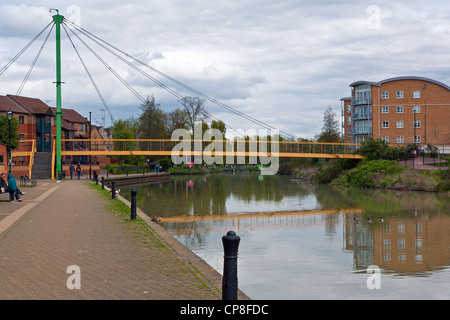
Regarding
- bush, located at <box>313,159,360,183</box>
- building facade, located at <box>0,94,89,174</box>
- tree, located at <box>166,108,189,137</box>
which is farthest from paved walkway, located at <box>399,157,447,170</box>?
tree, located at <box>166,108,189,137</box>

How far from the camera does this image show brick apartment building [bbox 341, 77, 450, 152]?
70.4 m

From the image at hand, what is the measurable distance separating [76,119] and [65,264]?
8021cm

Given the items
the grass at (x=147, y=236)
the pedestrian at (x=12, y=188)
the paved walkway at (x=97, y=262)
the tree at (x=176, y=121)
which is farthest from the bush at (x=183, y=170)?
the paved walkway at (x=97, y=262)

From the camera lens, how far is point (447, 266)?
11852 millimetres

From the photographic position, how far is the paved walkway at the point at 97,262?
7.37m

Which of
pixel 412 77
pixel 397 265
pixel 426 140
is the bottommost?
pixel 397 265

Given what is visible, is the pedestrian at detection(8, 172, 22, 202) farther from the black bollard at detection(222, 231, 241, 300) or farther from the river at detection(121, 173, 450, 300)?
the black bollard at detection(222, 231, 241, 300)

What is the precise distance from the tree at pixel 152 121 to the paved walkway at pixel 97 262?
6855 centimetres

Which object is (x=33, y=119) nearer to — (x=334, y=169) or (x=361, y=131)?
(x=334, y=169)

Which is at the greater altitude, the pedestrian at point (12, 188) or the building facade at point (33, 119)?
the building facade at point (33, 119)

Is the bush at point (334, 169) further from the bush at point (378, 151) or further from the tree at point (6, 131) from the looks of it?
the tree at point (6, 131)

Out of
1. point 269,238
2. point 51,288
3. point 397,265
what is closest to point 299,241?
point 269,238

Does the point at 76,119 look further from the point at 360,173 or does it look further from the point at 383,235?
the point at 383,235

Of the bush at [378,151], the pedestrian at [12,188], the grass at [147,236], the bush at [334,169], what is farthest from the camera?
the bush at [334,169]
